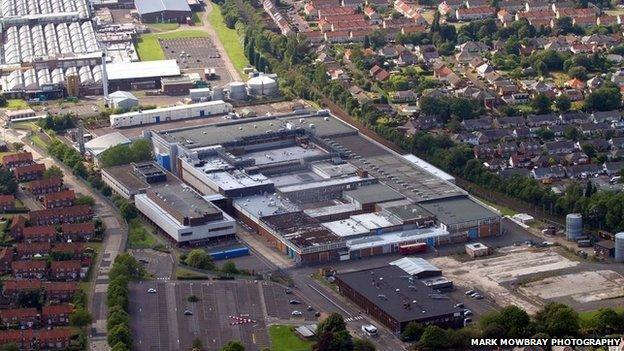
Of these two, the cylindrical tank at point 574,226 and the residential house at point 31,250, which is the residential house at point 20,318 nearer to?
the residential house at point 31,250

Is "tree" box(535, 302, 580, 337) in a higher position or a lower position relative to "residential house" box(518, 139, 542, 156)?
higher

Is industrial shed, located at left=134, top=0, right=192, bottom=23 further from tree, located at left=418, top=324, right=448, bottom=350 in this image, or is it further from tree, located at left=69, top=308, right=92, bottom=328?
tree, located at left=418, top=324, right=448, bottom=350

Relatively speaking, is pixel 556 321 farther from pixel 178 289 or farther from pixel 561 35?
pixel 561 35

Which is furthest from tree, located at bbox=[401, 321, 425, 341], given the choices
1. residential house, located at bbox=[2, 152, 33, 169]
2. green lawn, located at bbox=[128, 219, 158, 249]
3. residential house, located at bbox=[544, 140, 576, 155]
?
residential house, located at bbox=[2, 152, 33, 169]

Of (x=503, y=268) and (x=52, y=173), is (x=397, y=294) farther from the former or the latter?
(x=52, y=173)

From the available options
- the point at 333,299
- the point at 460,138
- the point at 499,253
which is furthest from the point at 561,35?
the point at 333,299
